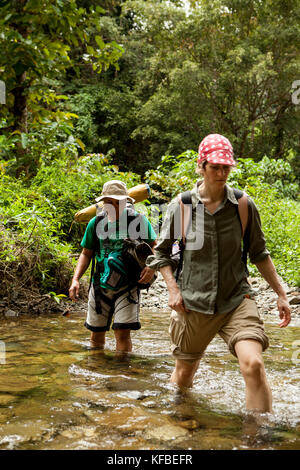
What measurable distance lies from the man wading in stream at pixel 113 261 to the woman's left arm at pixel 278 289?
1636 millimetres

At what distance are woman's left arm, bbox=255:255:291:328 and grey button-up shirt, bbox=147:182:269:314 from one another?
0.06m

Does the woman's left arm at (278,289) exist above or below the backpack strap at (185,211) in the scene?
below

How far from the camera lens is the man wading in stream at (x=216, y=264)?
3.12m

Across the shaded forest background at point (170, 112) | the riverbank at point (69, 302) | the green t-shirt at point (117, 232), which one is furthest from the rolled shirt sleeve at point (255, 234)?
the shaded forest background at point (170, 112)

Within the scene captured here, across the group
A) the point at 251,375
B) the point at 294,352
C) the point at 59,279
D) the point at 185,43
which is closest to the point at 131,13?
the point at 185,43

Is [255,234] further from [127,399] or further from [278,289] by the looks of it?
[127,399]

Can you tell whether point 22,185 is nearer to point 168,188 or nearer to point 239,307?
point 168,188

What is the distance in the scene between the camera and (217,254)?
317 cm

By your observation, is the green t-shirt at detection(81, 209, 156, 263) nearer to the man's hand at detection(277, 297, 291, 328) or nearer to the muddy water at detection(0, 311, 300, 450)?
the muddy water at detection(0, 311, 300, 450)

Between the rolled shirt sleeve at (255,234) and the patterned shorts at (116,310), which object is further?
the patterned shorts at (116,310)

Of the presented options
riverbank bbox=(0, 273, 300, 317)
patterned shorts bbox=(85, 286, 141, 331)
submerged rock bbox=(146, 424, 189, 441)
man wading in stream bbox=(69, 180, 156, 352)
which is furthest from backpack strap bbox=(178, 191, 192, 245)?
riverbank bbox=(0, 273, 300, 317)
